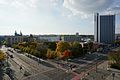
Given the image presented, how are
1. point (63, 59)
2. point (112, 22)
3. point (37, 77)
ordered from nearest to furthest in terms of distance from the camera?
point (37, 77) → point (63, 59) → point (112, 22)

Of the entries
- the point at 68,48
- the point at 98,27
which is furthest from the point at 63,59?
the point at 98,27

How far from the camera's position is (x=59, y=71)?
5181 centimetres

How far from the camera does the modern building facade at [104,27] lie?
6811 inches

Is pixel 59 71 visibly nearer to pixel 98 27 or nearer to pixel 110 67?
pixel 110 67

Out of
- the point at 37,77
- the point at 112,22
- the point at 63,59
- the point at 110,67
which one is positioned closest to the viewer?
the point at 37,77

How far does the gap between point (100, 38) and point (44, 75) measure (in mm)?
135742

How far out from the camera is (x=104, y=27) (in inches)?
6821

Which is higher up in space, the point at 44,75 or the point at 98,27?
the point at 98,27

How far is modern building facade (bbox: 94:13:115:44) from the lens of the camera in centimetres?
17300

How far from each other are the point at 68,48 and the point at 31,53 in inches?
648

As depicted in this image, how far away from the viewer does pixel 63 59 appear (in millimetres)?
69312

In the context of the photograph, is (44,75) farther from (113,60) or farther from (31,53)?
(31,53)

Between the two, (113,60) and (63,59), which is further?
(63,59)

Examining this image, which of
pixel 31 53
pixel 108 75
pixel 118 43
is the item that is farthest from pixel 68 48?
pixel 118 43
